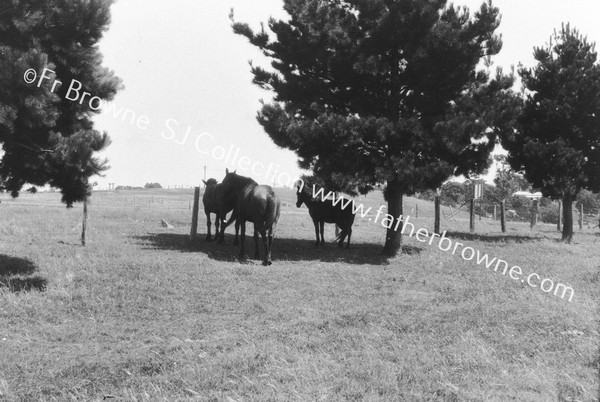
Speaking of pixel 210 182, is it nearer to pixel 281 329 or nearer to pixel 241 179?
pixel 241 179

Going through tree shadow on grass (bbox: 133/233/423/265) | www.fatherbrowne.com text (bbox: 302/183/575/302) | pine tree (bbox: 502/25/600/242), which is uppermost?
pine tree (bbox: 502/25/600/242)

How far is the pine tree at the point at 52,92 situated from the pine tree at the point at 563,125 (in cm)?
1931

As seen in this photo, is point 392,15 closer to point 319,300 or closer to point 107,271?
point 319,300

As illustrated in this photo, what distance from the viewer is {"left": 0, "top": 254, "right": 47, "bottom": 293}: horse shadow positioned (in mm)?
9438

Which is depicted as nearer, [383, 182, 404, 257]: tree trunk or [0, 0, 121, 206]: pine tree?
[0, 0, 121, 206]: pine tree

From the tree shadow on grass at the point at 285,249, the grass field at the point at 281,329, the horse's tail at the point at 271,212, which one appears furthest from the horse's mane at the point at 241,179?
the grass field at the point at 281,329

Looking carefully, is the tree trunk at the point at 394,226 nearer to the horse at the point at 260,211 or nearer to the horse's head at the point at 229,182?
the horse at the point at 260,211

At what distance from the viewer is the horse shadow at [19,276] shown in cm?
944

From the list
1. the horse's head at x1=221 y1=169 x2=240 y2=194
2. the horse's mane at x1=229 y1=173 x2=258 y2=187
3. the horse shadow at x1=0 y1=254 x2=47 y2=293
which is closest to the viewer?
the horse shadow at x1=0 y1=254 x2=47 y2=293

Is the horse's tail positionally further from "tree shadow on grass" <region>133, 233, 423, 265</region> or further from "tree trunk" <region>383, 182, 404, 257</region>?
"tree trunk" <region>383, 182, 404, 257</region>

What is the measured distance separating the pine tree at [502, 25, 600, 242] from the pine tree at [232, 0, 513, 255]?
8.47 m

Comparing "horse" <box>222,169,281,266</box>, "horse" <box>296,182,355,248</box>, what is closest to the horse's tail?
"horse" <box>222,169,281,266</box>

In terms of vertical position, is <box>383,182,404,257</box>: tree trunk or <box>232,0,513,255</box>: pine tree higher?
<box>232,0,513,255</box>: pine tree

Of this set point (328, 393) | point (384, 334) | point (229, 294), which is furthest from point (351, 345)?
point (229, 294)
